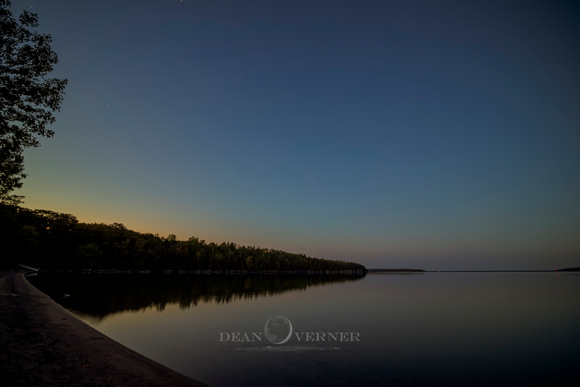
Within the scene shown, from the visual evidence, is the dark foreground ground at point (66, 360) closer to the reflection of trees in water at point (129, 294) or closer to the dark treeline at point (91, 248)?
the reflection of trees in water at point (129, 294)

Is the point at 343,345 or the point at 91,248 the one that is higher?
the point at 91,248

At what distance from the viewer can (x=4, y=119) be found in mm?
18547

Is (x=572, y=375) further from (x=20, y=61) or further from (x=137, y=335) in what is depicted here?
(x=20, y=61)

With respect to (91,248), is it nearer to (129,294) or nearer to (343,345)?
(129,294)

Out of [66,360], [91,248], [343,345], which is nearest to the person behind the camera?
[66,360]

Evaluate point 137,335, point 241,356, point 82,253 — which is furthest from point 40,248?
point 241,356

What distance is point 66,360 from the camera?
1036 cm

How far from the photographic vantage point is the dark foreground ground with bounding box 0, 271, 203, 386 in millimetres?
8711

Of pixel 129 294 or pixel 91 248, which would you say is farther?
pixel 91 248

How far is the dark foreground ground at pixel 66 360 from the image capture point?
8711mm

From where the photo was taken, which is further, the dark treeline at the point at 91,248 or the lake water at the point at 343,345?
the dark treeline at the point at 91,248

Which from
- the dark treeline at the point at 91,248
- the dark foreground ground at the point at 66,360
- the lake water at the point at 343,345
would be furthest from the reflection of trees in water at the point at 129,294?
the dark treeline at the point at 91,248

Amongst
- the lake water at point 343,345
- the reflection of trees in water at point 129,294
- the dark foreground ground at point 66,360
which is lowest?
the reflection of trees in water at point 129,294

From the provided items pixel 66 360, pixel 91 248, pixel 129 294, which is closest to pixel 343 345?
pixel 66 360
